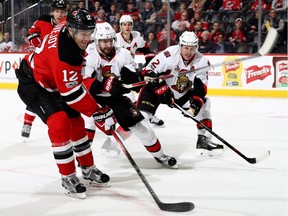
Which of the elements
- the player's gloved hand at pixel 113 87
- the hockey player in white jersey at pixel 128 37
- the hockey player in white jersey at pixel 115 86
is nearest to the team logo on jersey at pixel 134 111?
the hockey player in white jersey at pixel 115 86

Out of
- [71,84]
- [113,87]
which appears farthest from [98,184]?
[71,84]

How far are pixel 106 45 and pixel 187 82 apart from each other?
74cm

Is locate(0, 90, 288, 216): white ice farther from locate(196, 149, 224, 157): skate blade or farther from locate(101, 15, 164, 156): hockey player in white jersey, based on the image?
locate(101, 15, 164, 156): hockey player in white jersey

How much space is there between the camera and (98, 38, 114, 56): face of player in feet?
12.9

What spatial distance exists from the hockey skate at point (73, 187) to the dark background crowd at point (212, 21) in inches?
200

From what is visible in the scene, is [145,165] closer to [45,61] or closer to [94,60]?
[94,60]

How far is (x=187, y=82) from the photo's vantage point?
14.1 feet

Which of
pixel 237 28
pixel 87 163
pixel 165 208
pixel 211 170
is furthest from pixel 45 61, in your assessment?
pixel 237 28

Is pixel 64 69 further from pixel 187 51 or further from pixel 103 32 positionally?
pixel 187 51

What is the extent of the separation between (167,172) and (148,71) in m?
0.79

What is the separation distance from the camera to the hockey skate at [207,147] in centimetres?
424

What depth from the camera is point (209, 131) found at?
4.04 metres

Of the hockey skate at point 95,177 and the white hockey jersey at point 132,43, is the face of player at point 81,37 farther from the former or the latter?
the white hockey jersey at point 132,43

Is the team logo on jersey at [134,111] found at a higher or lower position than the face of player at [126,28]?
lower
